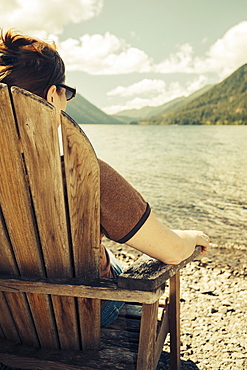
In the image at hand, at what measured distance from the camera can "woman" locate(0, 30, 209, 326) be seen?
4.86ft

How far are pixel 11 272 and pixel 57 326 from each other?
362 millimetres

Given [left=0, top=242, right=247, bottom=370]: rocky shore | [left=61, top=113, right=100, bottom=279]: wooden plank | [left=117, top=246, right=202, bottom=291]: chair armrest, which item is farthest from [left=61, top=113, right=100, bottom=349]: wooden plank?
[left=0, top=242, right=247, bottom=370]: rocky shore

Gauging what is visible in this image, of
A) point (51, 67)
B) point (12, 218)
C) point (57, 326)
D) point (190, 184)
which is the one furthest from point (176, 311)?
point (190, 184)

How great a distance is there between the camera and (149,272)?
60.8 inches

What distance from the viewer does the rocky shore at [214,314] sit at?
2.88 metres

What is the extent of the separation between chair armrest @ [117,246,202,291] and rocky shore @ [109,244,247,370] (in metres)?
1.49

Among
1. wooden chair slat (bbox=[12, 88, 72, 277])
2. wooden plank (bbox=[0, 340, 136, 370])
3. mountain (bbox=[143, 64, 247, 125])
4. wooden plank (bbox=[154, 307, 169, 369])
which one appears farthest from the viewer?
mountain (bbox=[143, 64, 247, 125])

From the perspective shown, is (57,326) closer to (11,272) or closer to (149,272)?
(11,272)

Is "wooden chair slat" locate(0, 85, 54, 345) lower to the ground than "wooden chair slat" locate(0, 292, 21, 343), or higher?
higher

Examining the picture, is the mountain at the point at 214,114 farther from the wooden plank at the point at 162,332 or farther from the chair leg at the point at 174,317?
the wooden plank at the point at 162,332

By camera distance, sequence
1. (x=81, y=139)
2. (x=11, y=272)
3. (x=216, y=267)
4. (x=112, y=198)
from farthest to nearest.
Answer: (x=216, y=267), (x=11, y=272), (x=112, y=198), (x=81, y=139)

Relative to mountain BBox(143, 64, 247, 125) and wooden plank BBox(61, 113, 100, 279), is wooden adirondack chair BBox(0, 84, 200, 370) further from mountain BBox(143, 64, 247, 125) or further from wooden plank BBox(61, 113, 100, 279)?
mountain BBox(143, 64, 247, 125)

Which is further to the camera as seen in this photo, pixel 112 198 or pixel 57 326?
pixel 57 326

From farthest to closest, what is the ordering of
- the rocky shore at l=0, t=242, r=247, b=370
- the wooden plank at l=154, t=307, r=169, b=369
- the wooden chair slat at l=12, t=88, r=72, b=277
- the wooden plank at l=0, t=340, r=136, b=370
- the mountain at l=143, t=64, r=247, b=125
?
the mountain at l=143, t=64, r=247, b=125 < the rocky shore at l=0, t=242, r=247, b=370 < the wooden plank at l=154, t=307, r=169, b=369 < the wooden plank at l=0, t=340, r=136, b=370 < the wooden chair slat at l=12, t=88, r=72, b=277
